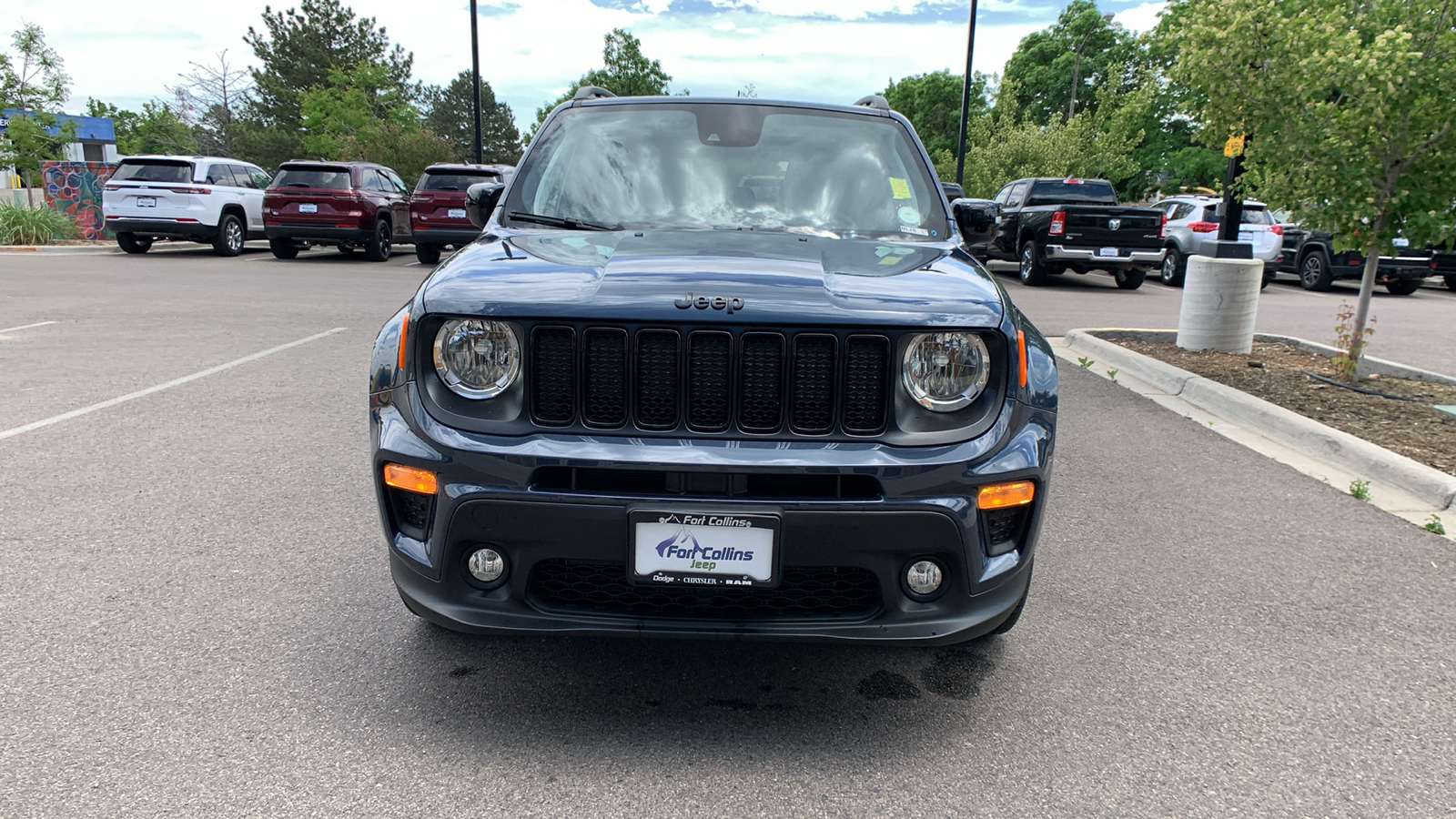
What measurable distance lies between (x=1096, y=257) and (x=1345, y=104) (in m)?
9.32

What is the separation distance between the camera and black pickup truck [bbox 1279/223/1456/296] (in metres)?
17.6

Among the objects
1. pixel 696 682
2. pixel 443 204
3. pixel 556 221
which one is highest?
pixel 556 221

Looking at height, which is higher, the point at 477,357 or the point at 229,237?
the point at 477,357

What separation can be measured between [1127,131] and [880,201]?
34.6 metres

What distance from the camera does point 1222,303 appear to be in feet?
29.7

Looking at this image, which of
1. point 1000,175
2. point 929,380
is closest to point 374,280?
point 929,380

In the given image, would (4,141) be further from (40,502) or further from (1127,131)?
(1127,131)

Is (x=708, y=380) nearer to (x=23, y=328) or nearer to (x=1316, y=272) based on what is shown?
(x=23, y=328)

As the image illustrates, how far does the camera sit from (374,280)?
15.7 meters

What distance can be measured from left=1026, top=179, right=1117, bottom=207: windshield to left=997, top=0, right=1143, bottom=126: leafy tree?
39.9 meters

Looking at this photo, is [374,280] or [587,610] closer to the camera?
[587,610]

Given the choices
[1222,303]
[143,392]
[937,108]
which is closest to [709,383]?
[143,392]

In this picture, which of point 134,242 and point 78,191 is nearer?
point 134,242

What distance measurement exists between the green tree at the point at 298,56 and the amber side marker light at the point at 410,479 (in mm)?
61983
